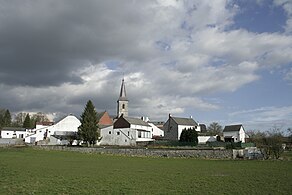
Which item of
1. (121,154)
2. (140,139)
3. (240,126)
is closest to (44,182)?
(121,154)

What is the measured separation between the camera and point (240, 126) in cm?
10650

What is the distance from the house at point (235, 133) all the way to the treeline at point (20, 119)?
3114 inches

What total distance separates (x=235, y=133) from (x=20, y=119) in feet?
314

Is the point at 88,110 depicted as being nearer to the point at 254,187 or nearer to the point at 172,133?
the point at 172,133

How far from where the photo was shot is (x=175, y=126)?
103750 millimetres

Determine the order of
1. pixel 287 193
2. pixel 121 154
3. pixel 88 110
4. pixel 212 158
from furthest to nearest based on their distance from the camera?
1. pixel 88 110
2. pixel 121 154
3. pixel 212 158
4. pixel 287 193

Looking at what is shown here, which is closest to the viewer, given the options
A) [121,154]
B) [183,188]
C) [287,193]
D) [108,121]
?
[287,193]

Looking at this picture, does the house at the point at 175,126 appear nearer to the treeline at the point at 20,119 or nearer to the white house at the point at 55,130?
the white house at the point at 55,130

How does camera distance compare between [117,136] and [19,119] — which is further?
[19,119]

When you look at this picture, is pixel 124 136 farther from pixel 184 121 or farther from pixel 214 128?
pixel 214 128

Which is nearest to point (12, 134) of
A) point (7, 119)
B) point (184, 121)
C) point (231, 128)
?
point (7, 119)

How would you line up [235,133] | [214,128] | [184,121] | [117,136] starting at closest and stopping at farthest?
[117,136], [235,133], [184,121], [214,128]

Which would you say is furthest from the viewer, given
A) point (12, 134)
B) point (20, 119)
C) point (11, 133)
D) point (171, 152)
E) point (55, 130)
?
point (20, 119)

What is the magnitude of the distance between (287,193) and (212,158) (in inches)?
1309
